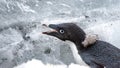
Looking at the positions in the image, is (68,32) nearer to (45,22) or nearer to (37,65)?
(37,65)

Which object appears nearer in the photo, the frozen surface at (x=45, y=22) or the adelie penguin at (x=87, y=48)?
the adelie penguin at (x=87, y=48)

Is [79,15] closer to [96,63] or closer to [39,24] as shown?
[39,24]

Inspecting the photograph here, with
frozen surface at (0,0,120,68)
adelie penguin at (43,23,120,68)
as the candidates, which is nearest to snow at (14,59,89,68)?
frozen surface at (0,0,120,68)

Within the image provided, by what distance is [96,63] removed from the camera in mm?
4047

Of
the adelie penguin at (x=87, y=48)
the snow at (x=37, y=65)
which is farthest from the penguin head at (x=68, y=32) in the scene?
the snow at (x=37, y=65)

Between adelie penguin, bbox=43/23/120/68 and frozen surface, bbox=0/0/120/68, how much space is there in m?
0.33

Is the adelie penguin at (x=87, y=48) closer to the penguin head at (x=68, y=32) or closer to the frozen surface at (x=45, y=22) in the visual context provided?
the penguin head at (x=68, y=32)

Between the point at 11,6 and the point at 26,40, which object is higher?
the point at 11,6

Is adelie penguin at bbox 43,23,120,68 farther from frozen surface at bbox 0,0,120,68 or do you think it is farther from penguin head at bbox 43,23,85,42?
frozen surface at bbox 0,0,120,68

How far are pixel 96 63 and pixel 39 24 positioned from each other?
1073 mm

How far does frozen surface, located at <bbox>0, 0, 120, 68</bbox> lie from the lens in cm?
448

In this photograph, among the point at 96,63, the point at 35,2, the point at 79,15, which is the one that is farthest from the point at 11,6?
the point at 96,63

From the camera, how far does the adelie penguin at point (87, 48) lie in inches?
161

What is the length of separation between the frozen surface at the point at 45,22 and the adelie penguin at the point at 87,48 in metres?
0.33
